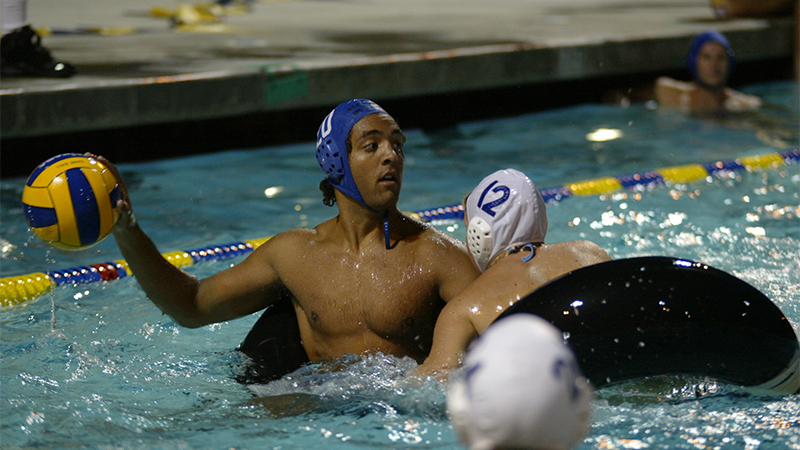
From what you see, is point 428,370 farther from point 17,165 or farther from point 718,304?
point 17,165

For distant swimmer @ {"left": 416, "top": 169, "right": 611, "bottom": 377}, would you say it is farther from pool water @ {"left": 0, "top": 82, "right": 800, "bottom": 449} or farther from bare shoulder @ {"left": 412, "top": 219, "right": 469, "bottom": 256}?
pool water @ {"left": 0, "top": 82, "right": 800, "bottom": 449}

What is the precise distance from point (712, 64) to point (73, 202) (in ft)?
24.4

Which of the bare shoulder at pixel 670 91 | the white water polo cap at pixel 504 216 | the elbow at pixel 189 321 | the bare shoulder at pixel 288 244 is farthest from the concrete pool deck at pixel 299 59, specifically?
the white water polo cap at pixel 504 216

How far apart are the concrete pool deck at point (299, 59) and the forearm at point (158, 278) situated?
12.4 feet

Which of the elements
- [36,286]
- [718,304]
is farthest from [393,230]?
[36,286]

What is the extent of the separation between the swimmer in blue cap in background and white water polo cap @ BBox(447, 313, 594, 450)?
7.80 metres

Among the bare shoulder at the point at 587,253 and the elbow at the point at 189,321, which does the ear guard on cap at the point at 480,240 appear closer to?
the bare shoulder at the point at 587,253

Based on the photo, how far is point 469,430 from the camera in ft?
5.28

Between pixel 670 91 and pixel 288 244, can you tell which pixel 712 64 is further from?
pixel 288 244

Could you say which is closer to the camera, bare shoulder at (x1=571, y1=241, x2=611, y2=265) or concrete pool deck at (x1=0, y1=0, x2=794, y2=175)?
bare shoulder at (x1=571, y1=241, x2=611, y2=265)

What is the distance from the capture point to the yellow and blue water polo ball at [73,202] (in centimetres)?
275

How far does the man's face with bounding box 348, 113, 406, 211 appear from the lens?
2.83 m

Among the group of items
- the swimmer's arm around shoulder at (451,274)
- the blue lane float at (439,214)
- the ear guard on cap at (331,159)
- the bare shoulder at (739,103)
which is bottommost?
the blue lane float at (439,214)

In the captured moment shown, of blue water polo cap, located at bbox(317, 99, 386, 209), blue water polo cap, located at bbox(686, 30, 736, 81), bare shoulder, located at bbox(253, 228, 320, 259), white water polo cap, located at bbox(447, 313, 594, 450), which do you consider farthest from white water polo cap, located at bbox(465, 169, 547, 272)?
blue water polo cap, located at bbox(686, 30, 736, 81)
